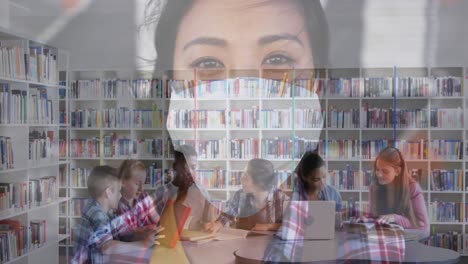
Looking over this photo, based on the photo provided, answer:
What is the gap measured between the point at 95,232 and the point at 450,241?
5.80 feet

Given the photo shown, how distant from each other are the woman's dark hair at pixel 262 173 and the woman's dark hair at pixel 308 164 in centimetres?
13

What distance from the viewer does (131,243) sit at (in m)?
2.88

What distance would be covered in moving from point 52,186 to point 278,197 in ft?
3.75

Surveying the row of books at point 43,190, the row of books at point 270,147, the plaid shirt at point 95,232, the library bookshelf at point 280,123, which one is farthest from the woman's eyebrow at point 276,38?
the row of books at point 43,190

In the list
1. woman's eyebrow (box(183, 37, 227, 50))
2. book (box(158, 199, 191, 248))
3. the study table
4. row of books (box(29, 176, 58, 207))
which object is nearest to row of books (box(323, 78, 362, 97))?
woman's eyebrow (box(183, 37, 227, 50))

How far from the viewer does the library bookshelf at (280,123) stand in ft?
8.81

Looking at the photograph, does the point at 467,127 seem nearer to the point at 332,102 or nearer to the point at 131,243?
the point at 332,102

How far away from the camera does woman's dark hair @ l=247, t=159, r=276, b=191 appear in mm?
2791

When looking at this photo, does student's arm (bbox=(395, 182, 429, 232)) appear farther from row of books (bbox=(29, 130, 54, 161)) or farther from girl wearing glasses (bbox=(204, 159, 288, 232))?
row of books (bbox=(29, 130, 54, 161))

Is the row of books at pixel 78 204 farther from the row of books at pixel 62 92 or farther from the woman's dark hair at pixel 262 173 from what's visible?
the woman's dark hair at pixel 262 173

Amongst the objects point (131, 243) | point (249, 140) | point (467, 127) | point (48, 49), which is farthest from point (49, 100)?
point (467, 127)

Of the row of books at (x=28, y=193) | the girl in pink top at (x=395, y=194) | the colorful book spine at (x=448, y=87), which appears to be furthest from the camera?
the row of books at (x=28, y=193)

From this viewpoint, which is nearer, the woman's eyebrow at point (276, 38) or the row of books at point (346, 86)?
the row of books at point (346, 86)
